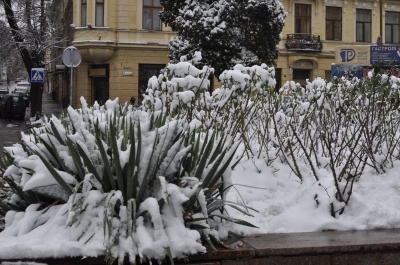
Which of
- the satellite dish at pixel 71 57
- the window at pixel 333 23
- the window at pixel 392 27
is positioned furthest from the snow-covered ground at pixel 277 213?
the window at pixel 392 27

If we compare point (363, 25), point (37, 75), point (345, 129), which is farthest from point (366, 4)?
point (345, 129)

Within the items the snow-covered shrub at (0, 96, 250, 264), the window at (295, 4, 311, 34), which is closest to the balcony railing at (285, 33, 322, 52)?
the window at (295, 4, 311, 34)

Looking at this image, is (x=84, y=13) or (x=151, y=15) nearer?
(x=84, y=13)

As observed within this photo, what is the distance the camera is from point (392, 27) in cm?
3584

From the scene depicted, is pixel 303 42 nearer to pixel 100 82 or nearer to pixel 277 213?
pixel 100 82

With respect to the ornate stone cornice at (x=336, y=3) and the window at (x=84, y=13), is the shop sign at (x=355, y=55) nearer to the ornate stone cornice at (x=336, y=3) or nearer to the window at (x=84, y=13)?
the ornate stone cornice at (x=336, y=3)

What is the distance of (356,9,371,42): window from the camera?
115 ft

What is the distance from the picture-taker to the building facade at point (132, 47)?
97.0 ft

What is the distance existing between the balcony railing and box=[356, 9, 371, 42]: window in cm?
355

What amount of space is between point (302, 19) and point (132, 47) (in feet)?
35.6

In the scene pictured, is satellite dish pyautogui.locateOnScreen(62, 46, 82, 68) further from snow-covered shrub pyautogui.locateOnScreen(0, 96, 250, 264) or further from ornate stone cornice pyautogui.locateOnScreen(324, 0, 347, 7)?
ornate stone cornice pyautogui.locateOnScreen(324, 0, 347, 7)

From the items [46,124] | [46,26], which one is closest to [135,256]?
[46,124]

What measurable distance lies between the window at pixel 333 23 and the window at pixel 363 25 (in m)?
1.38

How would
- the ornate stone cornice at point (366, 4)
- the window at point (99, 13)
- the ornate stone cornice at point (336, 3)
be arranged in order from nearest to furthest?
the window at point (99, 13) < the ornate stone cornice at point (336, 3) < the ornate stone cornice at point (366, 4)
